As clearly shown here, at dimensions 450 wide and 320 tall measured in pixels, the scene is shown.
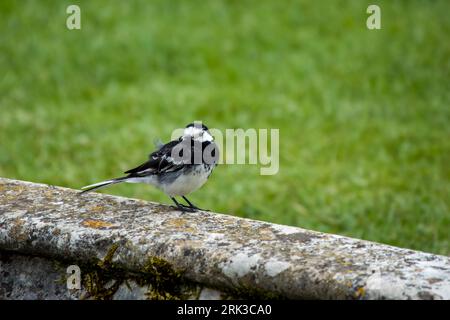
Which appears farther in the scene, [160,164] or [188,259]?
[160,164]

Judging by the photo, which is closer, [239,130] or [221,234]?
[221,234]

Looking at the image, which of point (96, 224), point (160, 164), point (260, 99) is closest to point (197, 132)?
point (160, 164)

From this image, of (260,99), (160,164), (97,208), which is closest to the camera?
(97,208)

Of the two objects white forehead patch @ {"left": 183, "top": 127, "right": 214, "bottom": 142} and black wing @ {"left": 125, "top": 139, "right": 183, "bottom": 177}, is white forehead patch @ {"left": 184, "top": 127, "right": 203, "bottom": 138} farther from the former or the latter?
black wing @ {"left": 125, "top": 139, "right": 183, "bottom": 177}

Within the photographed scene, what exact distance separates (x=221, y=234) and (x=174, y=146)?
1.06m

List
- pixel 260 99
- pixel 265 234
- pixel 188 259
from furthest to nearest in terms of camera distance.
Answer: pixel 260 99, pixel 265 234, pixel 188 259

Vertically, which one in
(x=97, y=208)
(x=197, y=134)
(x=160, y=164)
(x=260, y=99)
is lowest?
(x=97, y=208)

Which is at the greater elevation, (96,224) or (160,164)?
(160,164)

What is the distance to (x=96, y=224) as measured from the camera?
2715 millimetres

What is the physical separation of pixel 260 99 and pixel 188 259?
5.92 m

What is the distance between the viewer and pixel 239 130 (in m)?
7.51

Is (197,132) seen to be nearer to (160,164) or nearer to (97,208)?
(160,164)
